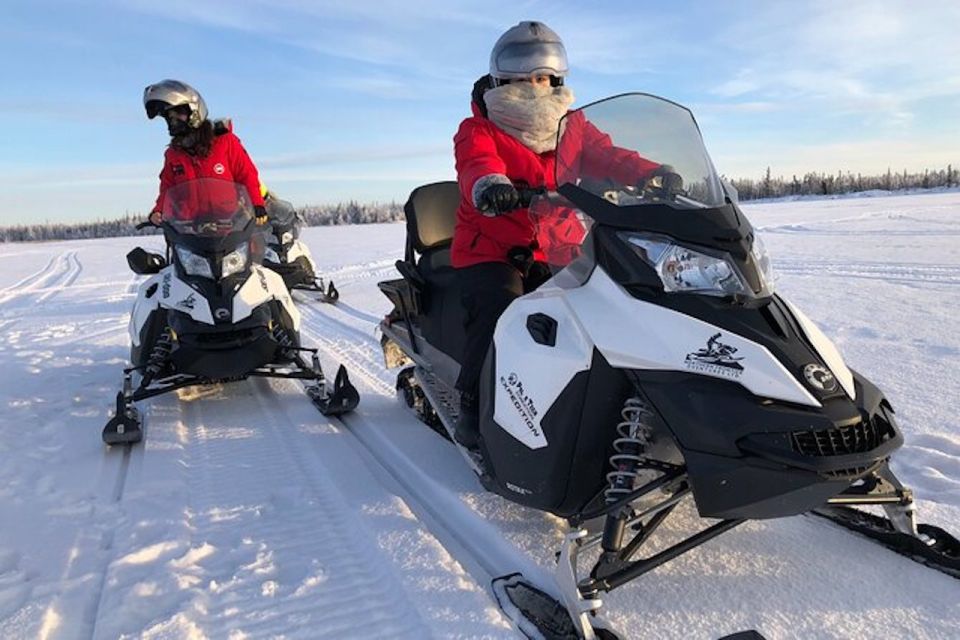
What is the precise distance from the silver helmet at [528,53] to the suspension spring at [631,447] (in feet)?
→ 5.09

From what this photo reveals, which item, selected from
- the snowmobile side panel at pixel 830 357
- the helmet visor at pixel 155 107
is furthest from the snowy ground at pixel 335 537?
the helmet visor at pixel 155 107

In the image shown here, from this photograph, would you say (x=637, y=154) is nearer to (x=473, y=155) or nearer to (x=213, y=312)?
(x=473, y=155)

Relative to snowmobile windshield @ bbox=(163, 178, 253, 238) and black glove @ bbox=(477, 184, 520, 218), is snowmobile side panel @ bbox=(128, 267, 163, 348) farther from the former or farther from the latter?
black glove @ bbox=(477, 184, 520, 218)

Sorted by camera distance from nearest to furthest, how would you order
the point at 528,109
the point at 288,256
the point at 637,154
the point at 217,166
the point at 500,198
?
the point at 637,154 < the point at 500,198 < the point at 528,109 < the point at 217,166 < the point at 288,256

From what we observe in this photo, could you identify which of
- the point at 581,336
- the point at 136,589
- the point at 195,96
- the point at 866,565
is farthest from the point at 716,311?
the point at 195,96

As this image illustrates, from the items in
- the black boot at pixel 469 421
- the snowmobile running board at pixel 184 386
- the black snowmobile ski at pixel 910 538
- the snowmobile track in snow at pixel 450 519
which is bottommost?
the snowmobile track in snow at pixel 450 519

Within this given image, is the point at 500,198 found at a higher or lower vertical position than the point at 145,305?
higher

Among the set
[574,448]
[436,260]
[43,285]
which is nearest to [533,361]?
[574,448]

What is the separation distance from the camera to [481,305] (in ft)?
9.66

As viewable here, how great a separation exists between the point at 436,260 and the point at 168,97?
2586mm

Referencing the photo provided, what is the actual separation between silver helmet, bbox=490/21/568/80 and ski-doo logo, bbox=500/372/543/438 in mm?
1328

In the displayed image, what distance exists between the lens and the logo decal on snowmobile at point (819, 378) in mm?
1806

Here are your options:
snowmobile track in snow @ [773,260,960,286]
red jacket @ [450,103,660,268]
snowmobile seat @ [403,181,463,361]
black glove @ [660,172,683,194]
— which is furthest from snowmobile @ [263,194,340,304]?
black glove @ [660,172,683,194]

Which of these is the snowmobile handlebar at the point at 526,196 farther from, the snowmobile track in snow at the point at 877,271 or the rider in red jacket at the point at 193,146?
the snowmobile track in snow at the point at 877,271
